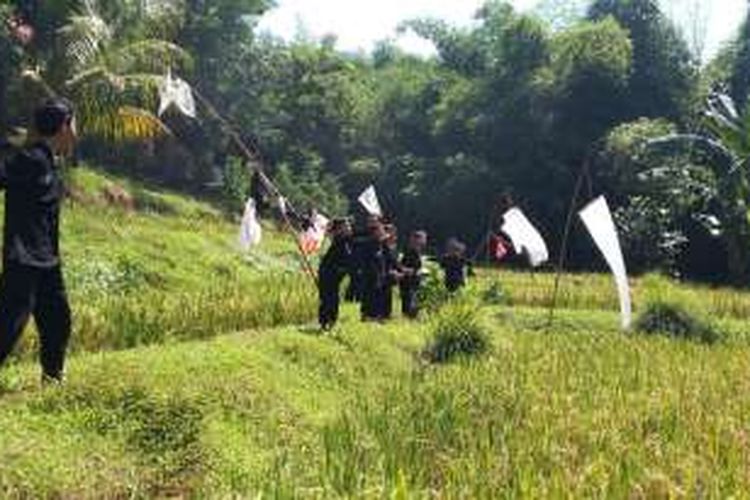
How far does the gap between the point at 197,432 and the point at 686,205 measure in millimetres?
23927

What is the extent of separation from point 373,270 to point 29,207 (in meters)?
6.22

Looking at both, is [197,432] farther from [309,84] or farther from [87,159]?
[309,84]

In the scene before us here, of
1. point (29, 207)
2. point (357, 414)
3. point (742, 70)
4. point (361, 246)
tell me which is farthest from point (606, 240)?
point (742, 70)

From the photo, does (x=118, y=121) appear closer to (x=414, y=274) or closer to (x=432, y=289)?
(x=432, y=289)

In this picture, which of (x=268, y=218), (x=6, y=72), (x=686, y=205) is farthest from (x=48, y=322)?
(x=268, y=218)

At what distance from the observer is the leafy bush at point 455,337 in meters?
12.9

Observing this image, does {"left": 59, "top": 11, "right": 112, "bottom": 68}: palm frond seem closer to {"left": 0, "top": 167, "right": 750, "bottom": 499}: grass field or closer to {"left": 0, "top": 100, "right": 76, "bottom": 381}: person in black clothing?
{"left": 0, "top": 167, "right": 750, "bottom": 499}: grass field

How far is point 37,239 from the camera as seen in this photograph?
7.93 m

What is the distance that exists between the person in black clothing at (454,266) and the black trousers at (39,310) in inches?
355

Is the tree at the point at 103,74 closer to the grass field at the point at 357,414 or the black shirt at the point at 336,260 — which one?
the grass field at the point at 357,414

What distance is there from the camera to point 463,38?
44000mm

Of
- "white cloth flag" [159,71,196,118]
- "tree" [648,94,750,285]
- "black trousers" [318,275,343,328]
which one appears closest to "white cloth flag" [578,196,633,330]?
"black trousers" [318,275,343,328]

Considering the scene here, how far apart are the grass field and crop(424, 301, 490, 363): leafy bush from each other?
156 mm

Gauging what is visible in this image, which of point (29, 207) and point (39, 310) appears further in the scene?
point (39, 310)
